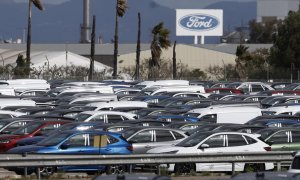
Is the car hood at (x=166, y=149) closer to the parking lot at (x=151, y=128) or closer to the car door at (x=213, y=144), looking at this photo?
the parking lot at (x=151, y=128)

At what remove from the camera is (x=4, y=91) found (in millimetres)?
46719

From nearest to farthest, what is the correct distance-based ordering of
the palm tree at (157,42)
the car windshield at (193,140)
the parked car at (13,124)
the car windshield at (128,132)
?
the car windshield at (193,140), the car windshield at (128,132), the parked car at (13,124), the palm tree at (157,42)

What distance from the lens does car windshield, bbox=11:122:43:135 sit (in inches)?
1176

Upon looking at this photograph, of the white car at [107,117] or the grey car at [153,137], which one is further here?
the white car at [107,117]

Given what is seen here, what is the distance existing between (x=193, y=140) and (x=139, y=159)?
4011mm

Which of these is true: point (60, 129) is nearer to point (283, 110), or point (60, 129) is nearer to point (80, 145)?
point (80, 145)

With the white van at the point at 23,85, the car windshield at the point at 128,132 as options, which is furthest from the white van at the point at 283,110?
the white van at the point at 23,85

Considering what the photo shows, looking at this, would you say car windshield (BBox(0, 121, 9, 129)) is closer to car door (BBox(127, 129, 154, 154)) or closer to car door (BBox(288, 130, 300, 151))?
car door (BBox(127, 129, 154, 154))

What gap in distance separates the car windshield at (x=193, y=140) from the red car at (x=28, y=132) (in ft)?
17.4

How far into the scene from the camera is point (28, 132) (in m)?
29.9

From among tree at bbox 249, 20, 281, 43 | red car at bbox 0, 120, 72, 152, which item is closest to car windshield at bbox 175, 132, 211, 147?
red car at bbox 0, 120, 72, 152

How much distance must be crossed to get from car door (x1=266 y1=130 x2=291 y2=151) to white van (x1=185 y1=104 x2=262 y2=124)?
694 centimetres

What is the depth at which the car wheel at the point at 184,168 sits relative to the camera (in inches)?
942

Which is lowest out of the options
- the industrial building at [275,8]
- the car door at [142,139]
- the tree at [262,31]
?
the car door at [142,139]
